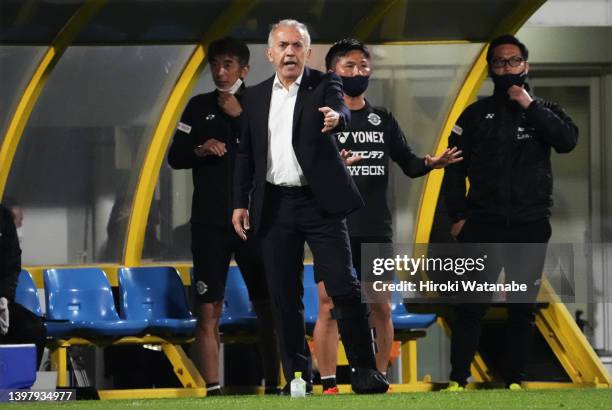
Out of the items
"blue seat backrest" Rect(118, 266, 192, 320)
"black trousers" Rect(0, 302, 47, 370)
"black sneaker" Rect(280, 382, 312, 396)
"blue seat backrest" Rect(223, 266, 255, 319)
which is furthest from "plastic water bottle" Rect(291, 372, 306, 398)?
"blue seat backrest" Rect(118, 266, 192, 320)

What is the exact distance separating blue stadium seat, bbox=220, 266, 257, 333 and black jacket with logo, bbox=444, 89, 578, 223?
149 cm

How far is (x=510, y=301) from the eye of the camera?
1009cm

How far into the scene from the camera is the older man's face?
848 cm

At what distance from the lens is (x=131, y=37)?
11523mm

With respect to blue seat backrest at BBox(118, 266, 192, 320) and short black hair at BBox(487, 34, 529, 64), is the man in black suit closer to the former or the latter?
short black hair at BBox(487, 34, 529, 64)

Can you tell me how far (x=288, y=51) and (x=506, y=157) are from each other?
2184 millimetres

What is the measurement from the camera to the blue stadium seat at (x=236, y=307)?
10.7 m

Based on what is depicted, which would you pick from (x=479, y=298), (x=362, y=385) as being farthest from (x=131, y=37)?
(x=362, y=385)

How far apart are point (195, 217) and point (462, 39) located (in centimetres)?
284

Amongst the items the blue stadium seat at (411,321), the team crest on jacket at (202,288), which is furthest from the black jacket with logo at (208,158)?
the blue stadium seat at (411,321)

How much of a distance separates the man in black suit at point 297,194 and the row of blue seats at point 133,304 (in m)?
1.98

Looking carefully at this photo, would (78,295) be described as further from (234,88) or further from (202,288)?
(234,88)

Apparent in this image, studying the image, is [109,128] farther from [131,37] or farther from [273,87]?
[273,87]

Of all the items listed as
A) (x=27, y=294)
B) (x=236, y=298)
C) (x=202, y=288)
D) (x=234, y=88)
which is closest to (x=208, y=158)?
(x=234, y=88)
